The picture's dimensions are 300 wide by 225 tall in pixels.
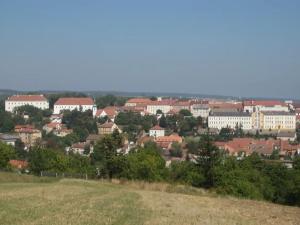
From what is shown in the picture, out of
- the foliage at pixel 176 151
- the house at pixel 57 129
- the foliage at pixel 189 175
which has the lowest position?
the foliage at pixel 176 151

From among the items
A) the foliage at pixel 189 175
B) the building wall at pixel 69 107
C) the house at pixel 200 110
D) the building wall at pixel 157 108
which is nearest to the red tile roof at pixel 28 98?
the building wall at pixel 69 107

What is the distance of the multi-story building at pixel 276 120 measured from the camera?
413 ft

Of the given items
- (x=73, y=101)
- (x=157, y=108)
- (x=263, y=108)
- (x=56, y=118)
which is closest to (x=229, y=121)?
(x=263, y=108)

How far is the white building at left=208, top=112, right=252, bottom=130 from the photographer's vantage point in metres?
121

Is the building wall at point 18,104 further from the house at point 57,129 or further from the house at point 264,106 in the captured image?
the house at point 264,106

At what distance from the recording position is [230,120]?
12394cm

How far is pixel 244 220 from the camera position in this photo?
12914mm

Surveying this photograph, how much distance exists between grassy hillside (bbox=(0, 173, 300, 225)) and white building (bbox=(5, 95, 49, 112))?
407 ft

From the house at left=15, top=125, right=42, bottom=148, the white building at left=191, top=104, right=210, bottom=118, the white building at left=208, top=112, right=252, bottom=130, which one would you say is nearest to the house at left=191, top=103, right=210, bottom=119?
the white building at left=191, top=104, right=210, bottom=118

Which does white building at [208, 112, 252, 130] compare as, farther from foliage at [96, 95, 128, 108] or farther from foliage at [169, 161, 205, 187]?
foliage at [169, 161, 205, 187]

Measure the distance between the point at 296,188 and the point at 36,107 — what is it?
363 ft

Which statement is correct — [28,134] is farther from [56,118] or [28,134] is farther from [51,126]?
[56,118]

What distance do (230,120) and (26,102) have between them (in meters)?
49.3

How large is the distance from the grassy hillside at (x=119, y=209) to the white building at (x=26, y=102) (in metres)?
124
